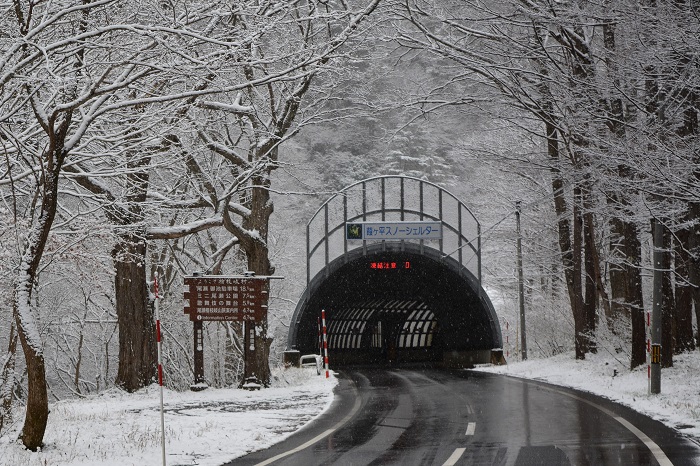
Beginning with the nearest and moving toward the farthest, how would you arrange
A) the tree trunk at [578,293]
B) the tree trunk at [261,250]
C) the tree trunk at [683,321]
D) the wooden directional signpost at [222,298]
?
the wooden directional signpost at [222,298] → the tree trunk at [261,250] → the tree trunk at [683,321] → the tree trunk at [578,293]

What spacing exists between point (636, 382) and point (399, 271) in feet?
64.9

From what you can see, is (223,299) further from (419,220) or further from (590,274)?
(419,220)

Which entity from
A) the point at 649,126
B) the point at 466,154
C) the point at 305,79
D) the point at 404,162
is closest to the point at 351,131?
the point at 404,162

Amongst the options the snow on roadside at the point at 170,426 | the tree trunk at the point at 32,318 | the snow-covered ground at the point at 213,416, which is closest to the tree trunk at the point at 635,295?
the snow-covered ground at the point at 213,416

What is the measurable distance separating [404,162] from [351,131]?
220 inches

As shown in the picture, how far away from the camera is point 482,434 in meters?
11.3

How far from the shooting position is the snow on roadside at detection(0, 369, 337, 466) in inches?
367

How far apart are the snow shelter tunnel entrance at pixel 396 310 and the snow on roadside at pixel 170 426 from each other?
14.5 metres

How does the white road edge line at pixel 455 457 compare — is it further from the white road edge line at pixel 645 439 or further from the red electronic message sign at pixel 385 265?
the red electronic message sign at pixel 385 265

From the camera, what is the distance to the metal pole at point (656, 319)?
49.8 ft

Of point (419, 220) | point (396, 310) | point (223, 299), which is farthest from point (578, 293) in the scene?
point (396, 310)

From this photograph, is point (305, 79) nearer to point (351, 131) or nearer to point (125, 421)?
point (125, 421)

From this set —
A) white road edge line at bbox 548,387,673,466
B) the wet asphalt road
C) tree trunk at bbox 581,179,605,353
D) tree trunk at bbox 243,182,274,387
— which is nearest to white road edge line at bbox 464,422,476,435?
the wet asphalt road

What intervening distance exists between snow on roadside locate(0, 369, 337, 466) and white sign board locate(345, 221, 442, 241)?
1389 cm
